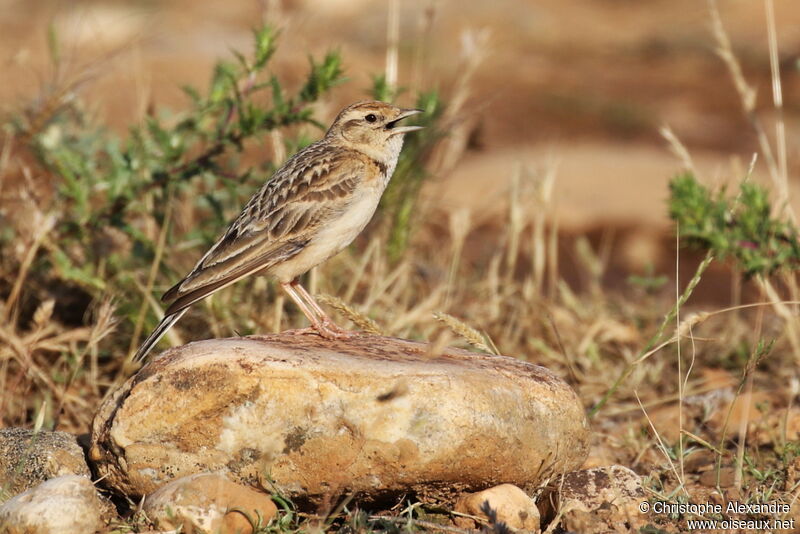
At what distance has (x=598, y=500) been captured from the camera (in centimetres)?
432

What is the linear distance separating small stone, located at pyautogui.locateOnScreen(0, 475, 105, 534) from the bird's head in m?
2.47

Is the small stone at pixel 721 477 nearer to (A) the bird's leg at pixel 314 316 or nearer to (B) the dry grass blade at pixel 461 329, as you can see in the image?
(B) the dry grass blade at pixel 461 329

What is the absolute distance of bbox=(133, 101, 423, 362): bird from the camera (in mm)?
5145

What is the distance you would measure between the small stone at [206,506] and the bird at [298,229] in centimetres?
114

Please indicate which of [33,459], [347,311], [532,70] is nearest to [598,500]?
[347,311]

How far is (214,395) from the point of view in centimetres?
417

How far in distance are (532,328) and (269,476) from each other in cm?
340

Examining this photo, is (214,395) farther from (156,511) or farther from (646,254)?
(646,254)

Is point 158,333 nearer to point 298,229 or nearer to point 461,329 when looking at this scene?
point 298,229

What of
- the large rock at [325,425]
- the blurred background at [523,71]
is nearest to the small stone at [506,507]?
the large rock at [325,425]

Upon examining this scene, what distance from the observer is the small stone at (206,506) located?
3896 mm

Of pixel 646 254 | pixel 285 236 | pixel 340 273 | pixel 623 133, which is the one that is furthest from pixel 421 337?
pixel 623 133

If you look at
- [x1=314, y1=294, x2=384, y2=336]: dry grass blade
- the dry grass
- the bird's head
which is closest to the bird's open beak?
the bird's head

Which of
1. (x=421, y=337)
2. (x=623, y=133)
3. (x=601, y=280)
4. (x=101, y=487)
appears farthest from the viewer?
(x=623, y=133)
